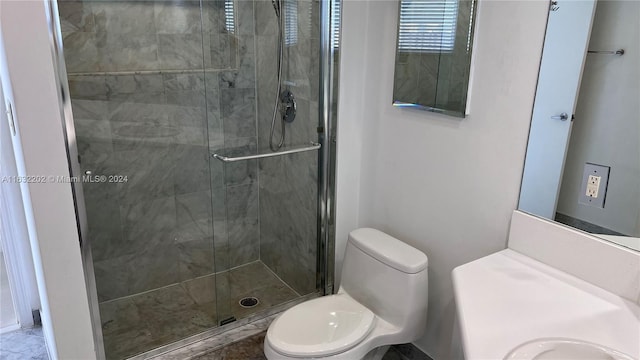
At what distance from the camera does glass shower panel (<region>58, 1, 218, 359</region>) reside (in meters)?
2.13

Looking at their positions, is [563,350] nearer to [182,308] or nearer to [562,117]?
[562,117]

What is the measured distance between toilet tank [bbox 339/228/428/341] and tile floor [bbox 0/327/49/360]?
5.10 ft

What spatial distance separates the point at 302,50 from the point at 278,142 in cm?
49

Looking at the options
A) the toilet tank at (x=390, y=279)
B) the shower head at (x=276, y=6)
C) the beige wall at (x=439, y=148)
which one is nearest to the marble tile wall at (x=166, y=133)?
the shower head at (x=276, y=6)

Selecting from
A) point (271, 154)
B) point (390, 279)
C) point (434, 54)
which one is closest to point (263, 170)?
point (271, 154)

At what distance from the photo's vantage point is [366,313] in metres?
1.95

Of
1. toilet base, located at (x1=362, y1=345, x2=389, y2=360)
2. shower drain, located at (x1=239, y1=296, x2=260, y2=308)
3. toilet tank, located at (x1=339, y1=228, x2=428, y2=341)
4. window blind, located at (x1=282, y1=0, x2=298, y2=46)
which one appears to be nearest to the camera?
toilet tank, located at (x1=339, y1=228, x2=428, y2=341)

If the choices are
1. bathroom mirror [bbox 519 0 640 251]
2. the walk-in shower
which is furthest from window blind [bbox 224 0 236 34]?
bathroom mirror [bbox 519 0 640 251]

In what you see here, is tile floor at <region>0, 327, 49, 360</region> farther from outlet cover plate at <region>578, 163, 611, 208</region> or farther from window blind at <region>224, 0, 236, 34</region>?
outlet cover plate at <region>578, 163, 611, 208</region>

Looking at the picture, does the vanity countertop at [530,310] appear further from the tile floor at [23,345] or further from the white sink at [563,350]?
the tile floor at [23,345]

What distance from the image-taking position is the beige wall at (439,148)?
160 centimetres

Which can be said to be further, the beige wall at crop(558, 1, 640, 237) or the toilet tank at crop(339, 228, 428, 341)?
the toilet tank at crop(339, 228, 428, 341)

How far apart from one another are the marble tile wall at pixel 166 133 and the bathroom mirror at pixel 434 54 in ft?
2.81

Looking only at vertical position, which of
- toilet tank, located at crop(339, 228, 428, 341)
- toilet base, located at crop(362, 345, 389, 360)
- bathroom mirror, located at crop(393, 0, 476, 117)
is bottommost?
toilet base, located at crop(362, 345, 389, 360)
